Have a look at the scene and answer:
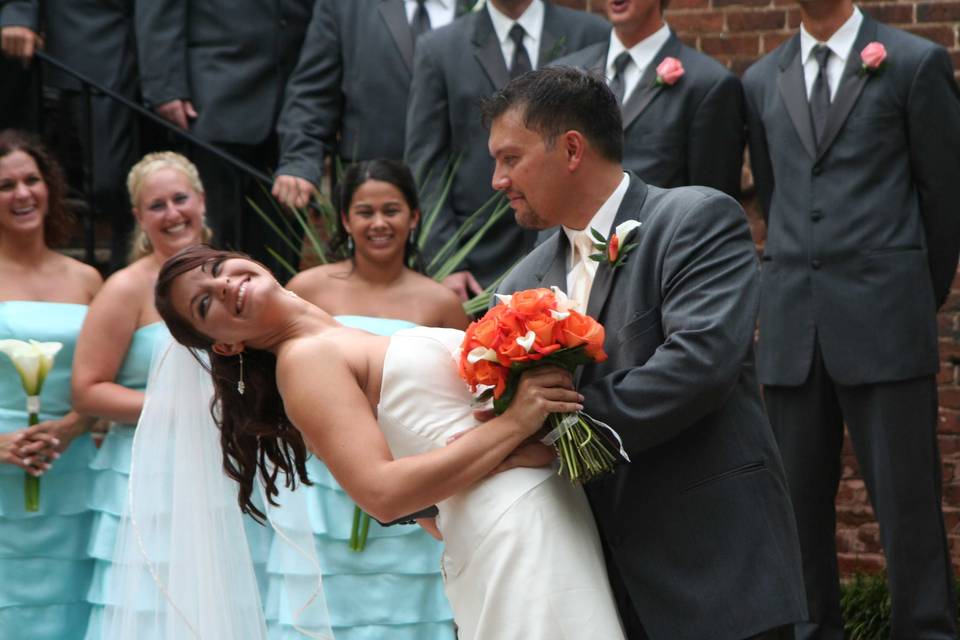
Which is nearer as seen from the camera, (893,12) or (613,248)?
(613,248)

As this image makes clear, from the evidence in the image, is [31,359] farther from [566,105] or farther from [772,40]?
[772,40]

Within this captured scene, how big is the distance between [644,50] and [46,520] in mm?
2784

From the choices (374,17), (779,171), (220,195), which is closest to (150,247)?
(220,195)

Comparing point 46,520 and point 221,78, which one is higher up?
point 221,78

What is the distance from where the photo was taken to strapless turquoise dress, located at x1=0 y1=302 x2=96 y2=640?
5.27 metres

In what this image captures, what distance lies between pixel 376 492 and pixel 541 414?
395mm

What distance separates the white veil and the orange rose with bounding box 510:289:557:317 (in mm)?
1564

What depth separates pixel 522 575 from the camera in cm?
298

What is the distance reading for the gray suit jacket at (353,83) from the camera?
5.98m

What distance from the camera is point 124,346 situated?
5.25 m

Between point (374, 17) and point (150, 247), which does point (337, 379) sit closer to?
point (150, 247)

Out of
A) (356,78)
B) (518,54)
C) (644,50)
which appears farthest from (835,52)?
(356,78)

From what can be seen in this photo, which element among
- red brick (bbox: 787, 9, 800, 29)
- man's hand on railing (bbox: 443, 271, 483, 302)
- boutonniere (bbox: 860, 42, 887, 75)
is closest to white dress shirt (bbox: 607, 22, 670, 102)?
boutonniere (bbox: 860, 42, 887, 75)

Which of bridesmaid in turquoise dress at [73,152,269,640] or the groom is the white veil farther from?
the groom
